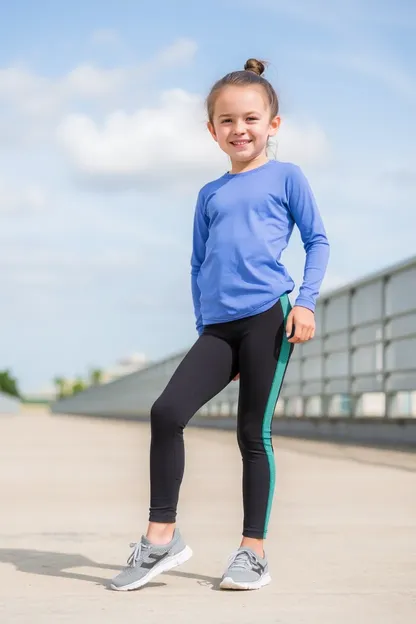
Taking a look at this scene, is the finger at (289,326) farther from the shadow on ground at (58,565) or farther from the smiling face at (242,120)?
the shadow on ground at (58,565)

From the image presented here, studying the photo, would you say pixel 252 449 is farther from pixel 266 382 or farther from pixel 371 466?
pixel 371 466

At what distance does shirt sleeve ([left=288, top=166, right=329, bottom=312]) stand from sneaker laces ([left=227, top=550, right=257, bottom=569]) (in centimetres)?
85

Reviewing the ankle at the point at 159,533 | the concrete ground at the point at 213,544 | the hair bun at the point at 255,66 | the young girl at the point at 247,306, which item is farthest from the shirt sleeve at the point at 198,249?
the concrete ground at the point at 213,544

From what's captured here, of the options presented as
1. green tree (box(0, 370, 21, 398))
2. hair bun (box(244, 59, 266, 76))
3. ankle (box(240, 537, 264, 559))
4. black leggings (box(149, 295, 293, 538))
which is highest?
green tree (box(0, 370, 21, 398))

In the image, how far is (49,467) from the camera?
31.8 ft

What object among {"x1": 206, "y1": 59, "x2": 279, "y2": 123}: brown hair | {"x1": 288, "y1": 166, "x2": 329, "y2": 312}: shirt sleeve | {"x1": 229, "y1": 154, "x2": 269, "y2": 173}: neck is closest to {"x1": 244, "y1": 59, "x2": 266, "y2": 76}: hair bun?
{"x1": 206, "y1": 59, "x2": 279, "y2": 123}: brown hair

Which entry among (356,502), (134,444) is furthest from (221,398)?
(356,502)

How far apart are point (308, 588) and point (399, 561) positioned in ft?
2.19

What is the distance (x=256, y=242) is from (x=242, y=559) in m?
1.01

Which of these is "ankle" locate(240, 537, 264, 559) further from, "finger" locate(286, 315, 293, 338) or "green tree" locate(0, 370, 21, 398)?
"green tree" locate(0, 370, 21, 398)

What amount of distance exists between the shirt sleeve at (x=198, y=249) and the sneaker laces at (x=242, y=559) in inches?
29.6

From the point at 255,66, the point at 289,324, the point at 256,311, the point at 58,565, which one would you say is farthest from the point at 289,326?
the point at 58,565

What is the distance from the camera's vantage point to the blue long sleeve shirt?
394 cm

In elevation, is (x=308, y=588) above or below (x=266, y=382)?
below
